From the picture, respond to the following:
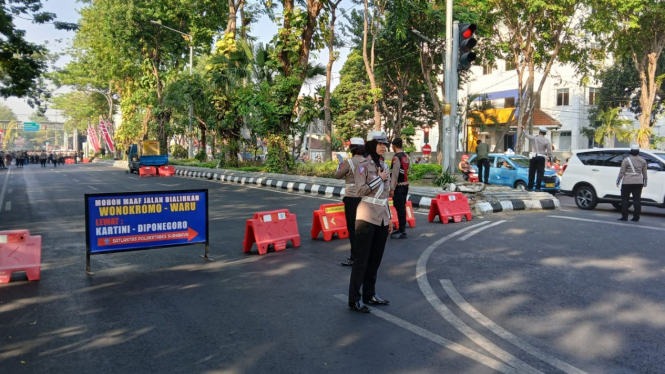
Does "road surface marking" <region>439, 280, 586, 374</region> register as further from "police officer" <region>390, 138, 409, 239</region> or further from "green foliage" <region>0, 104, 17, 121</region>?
"green foliage" <region>0, 104, 17, 121</region>

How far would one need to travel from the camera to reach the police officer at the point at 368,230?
548cm

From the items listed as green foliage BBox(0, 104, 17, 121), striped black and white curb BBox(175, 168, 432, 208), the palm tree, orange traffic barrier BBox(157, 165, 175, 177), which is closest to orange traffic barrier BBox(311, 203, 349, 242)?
striped black and white curb BBox(175, 168, 432, 208)

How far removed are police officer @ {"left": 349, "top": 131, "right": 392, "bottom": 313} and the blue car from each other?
14.1 m

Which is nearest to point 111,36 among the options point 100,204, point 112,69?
point 112,69

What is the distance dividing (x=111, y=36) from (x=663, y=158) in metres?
37.5

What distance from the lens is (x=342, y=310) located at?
5531mm

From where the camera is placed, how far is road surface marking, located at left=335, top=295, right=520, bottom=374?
162 inches

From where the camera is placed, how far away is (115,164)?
2167 inches

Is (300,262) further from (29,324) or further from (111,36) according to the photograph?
(111,36)

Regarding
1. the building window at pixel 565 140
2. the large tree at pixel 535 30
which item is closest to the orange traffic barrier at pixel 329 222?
the large tree at pixel 535 30

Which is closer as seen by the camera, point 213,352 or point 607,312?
point 213,352

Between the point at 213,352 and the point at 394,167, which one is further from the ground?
the point at 394,167

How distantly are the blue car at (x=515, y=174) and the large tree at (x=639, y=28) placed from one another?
10.4 metres

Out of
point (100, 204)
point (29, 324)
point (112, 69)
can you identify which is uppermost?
point (112, 69)
